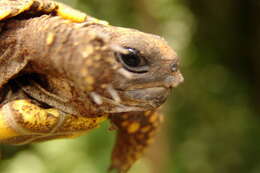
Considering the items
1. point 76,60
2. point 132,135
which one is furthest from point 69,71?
point 132,135

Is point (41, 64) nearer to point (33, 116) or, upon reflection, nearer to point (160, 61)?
point (33, 116)

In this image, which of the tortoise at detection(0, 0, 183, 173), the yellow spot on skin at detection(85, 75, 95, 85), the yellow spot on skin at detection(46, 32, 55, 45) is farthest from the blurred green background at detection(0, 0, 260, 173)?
the yellow spot on skin at detection(85, 75, 95, 85)

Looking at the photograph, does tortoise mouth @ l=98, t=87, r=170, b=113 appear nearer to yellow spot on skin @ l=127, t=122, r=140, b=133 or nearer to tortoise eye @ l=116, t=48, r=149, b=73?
tortoise eye @ l=116, t=48, r=149, b=73

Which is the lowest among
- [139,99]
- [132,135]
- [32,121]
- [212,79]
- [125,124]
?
[212,79]

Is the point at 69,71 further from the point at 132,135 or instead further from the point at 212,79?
the point at 212,79

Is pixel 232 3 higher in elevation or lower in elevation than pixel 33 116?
lower

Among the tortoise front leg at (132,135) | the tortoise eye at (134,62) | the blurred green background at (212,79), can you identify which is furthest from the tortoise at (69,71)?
the blurred green background at (212,79)

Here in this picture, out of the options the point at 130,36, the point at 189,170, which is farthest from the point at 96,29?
the point at 189,170

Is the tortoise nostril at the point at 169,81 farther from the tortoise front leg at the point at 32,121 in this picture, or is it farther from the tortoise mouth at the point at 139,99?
the tortoise front leg at the point at 32,121
